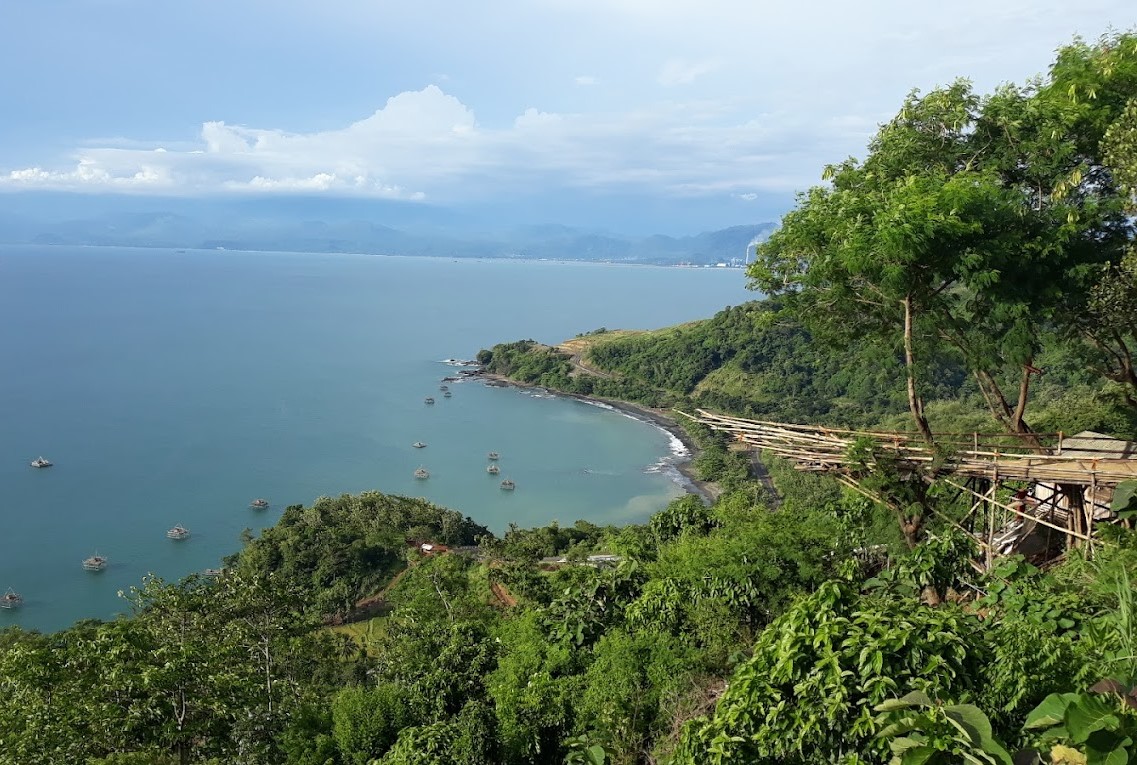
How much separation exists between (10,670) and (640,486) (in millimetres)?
30546

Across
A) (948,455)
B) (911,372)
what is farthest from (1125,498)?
(911,372)

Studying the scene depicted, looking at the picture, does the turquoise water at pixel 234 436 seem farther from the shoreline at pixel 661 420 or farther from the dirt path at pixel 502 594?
the dirt path at pixel 502 594

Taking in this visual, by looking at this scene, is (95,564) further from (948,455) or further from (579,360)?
(579,360)

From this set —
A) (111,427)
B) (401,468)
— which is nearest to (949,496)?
(401,468)

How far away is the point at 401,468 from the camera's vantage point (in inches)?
1469

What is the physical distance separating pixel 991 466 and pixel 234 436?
39971mm

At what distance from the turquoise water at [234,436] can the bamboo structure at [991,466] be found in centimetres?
2288

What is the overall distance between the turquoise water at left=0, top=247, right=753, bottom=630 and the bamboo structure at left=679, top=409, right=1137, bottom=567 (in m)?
22.9

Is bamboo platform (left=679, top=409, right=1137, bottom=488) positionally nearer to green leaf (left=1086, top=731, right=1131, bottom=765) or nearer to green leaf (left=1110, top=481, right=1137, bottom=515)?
green leaf (left=1110, top=481, right=1137, bottom=515)

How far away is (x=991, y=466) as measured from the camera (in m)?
6.28

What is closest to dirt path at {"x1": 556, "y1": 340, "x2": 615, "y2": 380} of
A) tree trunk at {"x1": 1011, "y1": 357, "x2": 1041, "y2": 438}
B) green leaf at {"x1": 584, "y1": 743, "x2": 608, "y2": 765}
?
tree trunk at {"x1": 1011, "y1": 357, "x2": 1041, "y2": 438}

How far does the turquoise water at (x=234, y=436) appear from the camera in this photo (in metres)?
27.6

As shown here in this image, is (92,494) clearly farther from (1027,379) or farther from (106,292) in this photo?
(106,292)

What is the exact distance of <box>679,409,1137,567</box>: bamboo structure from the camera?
6.02 meters
